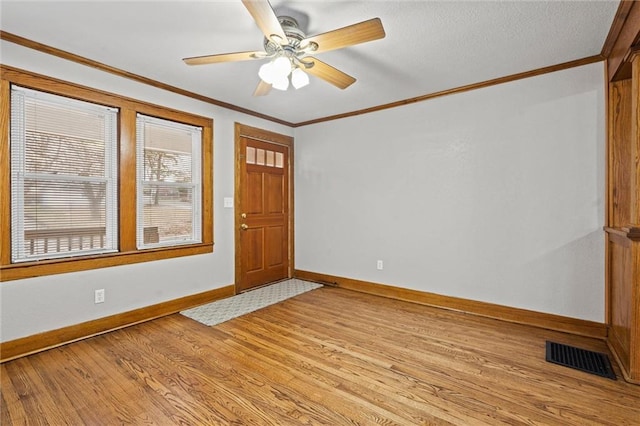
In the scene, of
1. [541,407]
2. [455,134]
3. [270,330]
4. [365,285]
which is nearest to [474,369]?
[541,407]

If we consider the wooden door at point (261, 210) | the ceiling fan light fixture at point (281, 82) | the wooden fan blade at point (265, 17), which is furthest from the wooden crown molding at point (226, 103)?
the wooden fan blade at point (265, 17)

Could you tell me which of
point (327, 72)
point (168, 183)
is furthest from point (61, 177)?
point (327, 72)

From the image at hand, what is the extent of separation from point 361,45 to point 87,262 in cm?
305

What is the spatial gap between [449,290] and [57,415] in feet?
11.4

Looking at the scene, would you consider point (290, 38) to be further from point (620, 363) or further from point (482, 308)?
point (620, 363)

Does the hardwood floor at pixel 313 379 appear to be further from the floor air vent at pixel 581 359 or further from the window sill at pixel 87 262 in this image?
the window sill at pixel 87 262

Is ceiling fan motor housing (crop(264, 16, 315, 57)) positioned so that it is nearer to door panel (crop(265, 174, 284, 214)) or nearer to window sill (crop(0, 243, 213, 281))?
window sill (crop(0, 243, 213, 281))

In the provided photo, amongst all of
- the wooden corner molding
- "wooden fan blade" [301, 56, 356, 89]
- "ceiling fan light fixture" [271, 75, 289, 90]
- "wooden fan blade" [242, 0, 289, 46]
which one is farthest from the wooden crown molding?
"wooden fan blade" [242, 0, 289, 46]

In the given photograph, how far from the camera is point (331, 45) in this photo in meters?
2.03

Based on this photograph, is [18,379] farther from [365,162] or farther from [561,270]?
[561,270]

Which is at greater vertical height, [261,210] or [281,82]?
[281,82]

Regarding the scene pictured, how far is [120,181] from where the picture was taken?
119 inches

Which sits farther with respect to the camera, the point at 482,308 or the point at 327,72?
the point at 482,308

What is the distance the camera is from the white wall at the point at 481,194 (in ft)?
9.20
